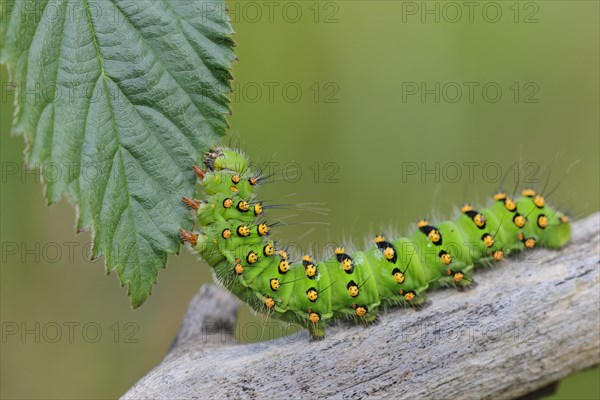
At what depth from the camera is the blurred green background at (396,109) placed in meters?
7.01

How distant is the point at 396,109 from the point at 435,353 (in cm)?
405

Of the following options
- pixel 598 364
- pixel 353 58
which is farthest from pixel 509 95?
pixel 598 364

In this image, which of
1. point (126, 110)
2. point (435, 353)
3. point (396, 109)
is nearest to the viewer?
point (126, 110)

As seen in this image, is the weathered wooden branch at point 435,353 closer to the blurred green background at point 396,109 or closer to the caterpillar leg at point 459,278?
the caterpillar leg at point 459,278

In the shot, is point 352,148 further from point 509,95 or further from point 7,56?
point 7,56

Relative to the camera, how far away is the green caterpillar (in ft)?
13.2

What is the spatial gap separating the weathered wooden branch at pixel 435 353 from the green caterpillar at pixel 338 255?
150 mm

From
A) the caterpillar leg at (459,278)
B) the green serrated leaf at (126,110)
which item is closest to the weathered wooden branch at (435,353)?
the caterpillar leg at (459,278)

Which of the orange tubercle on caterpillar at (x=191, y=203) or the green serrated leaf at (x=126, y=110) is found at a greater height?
the green serrated leaf at (x=126, y=110)

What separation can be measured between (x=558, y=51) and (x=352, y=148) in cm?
251

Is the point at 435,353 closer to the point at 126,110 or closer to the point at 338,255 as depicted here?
the point at 338,255

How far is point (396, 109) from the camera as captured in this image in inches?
303

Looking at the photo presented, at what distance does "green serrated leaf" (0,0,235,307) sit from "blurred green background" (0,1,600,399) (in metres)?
3.33

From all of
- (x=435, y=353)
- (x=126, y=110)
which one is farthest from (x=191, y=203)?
(x=435, y=353)
